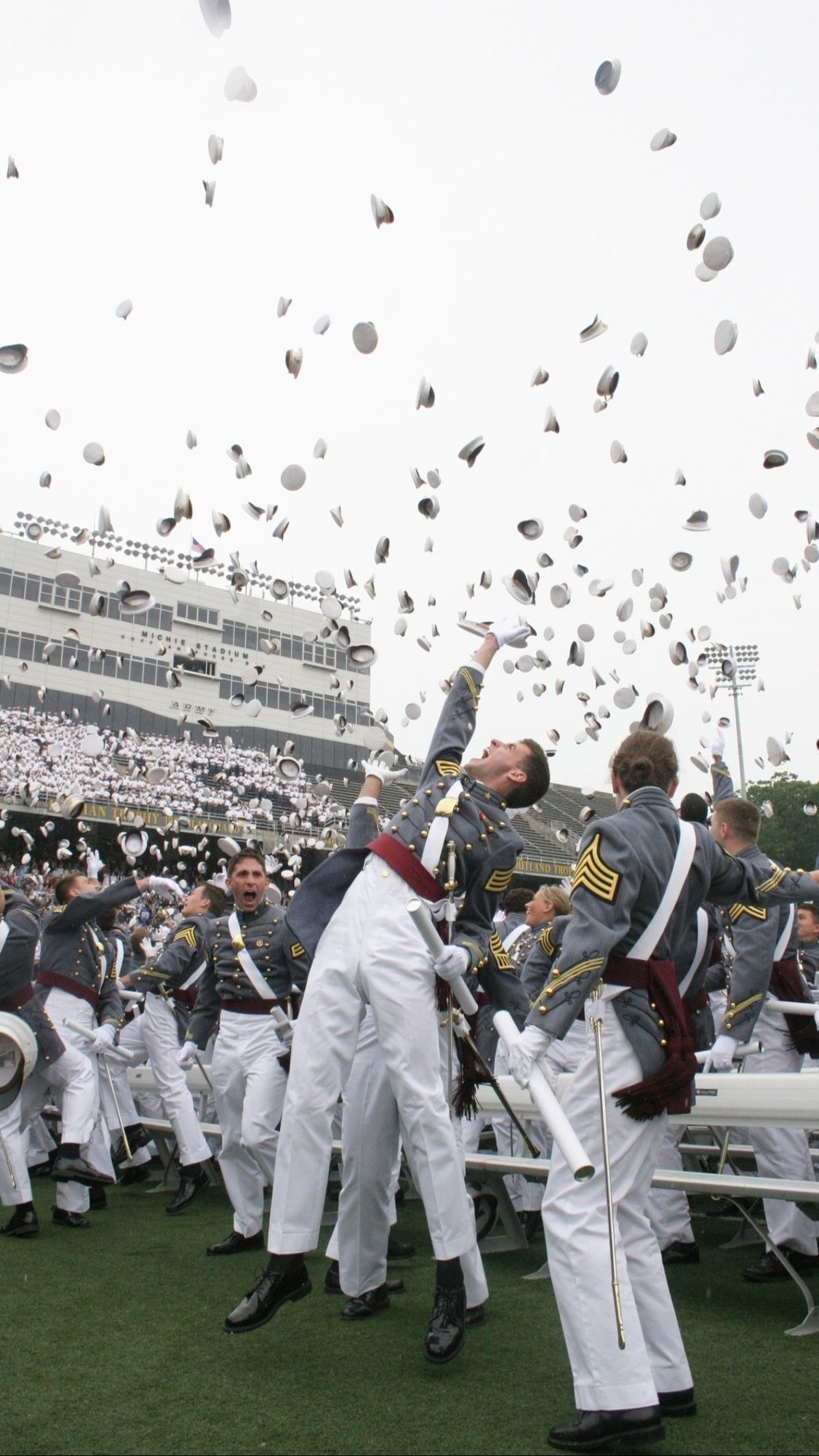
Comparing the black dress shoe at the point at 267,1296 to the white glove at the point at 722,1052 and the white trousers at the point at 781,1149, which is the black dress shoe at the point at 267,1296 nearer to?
the white trousers at the point at 781,1149

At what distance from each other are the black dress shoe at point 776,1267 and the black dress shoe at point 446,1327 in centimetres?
213

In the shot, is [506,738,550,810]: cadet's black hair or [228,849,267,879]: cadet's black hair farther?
[228,849,267,879]: cadet's black hair

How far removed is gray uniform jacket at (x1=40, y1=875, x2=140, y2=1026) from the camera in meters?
7.36

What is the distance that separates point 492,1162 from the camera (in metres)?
5.22

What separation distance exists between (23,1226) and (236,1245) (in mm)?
1422

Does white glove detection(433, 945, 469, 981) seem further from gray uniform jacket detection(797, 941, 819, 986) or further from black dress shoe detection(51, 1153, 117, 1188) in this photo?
gray uniform jacket detection(797, 941, 819, 986)

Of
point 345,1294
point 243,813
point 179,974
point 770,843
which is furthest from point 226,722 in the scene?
point 345,1294

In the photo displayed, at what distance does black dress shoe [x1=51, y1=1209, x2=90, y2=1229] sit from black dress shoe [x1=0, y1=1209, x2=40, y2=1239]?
33 centimetres

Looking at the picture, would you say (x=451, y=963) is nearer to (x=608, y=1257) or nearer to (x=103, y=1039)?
(x=608, y=1257)

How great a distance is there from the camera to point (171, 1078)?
26.5 ft

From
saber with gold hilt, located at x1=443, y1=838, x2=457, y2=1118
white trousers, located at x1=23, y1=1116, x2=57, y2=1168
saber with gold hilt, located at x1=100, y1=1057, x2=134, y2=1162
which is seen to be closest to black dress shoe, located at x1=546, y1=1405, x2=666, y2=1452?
saber with gold hilt, located at x1=443, y1=838, x2=457, y2=1118

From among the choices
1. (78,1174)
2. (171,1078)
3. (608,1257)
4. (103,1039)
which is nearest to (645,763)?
(608,1257)

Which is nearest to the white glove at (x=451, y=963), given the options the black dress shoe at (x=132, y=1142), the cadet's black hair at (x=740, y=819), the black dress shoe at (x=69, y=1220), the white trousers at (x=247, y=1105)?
the cadet's black hair at (x=740, y=819)

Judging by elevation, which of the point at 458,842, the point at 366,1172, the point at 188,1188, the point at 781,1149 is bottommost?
the point at 188,1188
